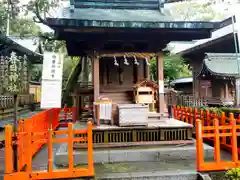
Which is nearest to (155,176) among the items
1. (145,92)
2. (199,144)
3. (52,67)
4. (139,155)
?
(199,144)

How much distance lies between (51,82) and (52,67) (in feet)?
1.21

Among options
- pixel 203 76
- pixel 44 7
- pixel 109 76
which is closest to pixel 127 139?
pixel 109 76

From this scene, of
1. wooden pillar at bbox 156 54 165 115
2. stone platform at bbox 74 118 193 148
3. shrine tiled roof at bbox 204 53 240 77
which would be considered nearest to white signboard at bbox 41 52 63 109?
stone platform at bbox 74 118 193 148

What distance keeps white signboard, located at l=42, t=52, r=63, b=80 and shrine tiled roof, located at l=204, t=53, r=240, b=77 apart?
12962 mm

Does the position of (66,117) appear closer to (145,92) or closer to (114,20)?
(145,92)

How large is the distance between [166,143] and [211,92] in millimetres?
13413

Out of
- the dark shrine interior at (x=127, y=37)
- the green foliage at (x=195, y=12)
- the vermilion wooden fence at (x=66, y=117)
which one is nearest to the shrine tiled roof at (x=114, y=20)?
the dark shrine interior at (x=127, y=37)

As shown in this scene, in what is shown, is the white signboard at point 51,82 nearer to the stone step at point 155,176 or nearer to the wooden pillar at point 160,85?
the stone step at point 155,176

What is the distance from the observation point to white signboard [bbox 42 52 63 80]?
5941mm

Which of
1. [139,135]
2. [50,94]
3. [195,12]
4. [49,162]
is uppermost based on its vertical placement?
[195,12]

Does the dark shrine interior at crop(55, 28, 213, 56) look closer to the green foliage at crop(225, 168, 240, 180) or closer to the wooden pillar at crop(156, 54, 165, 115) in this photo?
the wooden pillar at crop(156, 54, 165, 115)

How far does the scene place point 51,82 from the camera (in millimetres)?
5926

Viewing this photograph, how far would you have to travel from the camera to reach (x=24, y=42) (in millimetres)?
25438

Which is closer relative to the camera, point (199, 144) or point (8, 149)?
point (8, 149)
